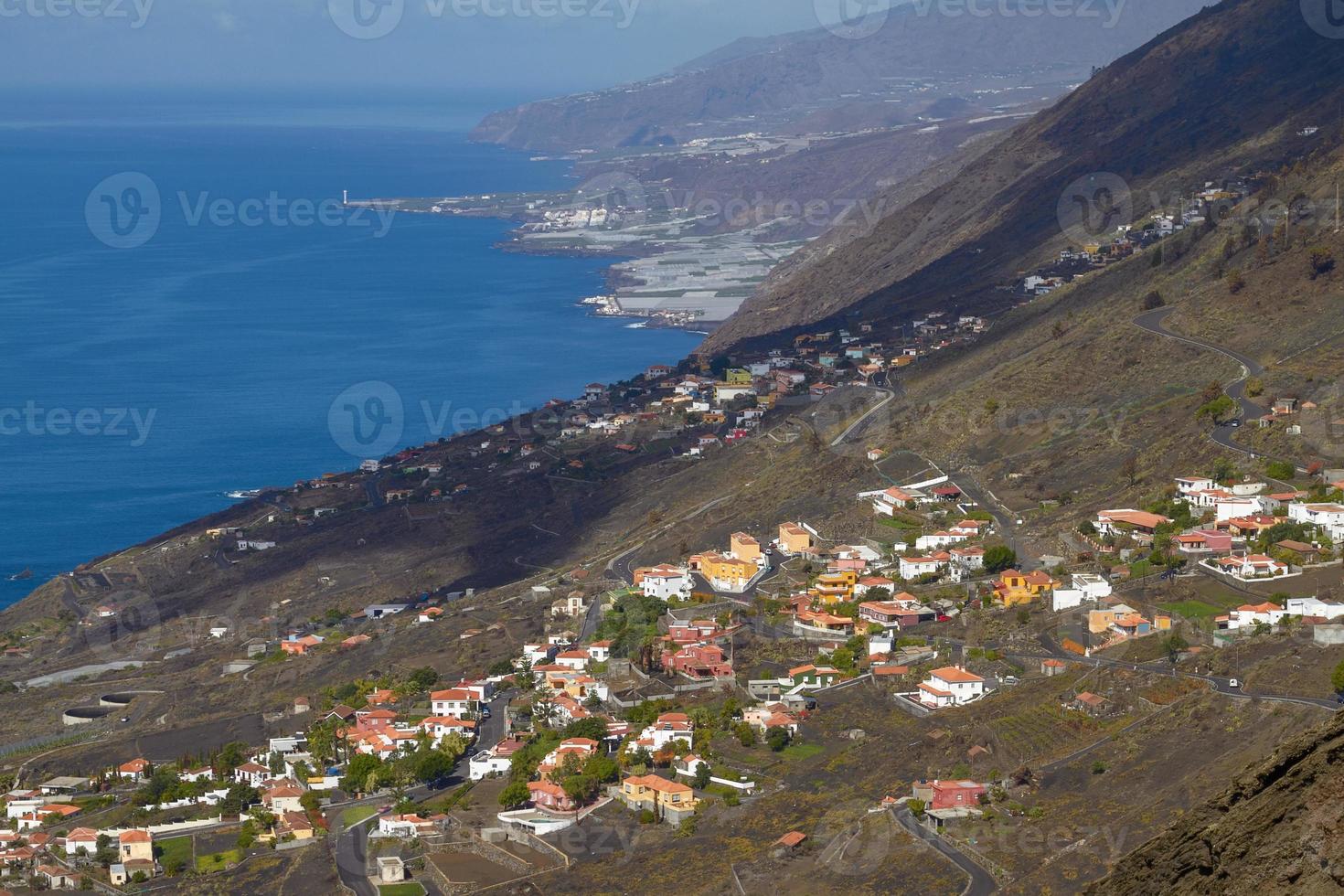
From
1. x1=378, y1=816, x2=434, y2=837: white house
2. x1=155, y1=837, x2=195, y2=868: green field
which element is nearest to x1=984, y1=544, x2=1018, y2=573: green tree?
x1=378, y1=816, x2=434, y2=837: white house

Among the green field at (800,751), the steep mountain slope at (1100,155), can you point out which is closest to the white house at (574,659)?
the green field at (800,751)

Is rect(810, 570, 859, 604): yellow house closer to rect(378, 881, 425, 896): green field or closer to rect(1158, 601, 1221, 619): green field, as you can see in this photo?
rect(1158, 601, 1221, 619): green field

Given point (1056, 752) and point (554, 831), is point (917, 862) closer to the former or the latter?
point (1056, 752)

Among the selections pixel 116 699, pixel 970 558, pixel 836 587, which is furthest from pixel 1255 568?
pixel 116 699

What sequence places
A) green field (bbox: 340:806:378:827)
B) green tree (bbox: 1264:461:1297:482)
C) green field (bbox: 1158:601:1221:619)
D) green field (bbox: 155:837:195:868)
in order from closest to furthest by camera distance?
green field (bbox: 155:837:195:868)
green field (bbox: 340:806:378:827)
green field (bbox: 1158:601:1221:619)
green tree (bbox: 1264:461:1297:482)

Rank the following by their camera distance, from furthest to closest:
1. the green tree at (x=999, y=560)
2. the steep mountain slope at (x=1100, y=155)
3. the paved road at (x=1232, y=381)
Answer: the steep mountain slope at (x=1100, y=155)
the paved road at (x=1232, y=381)
the green tree at (x=999, y=560)

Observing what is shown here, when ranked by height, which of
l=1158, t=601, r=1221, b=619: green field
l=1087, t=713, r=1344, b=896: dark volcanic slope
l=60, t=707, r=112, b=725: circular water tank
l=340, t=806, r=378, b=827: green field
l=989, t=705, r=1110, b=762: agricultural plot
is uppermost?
l=1087, t=713, r=1344, b=896: dark volcanic slope

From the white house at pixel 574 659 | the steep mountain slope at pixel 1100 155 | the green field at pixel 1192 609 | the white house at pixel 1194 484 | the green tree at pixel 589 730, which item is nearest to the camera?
the green tree at pixel 589 730

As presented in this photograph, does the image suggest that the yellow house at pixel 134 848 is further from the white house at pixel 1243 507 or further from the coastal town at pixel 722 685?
the white house at pixel 1243 507
